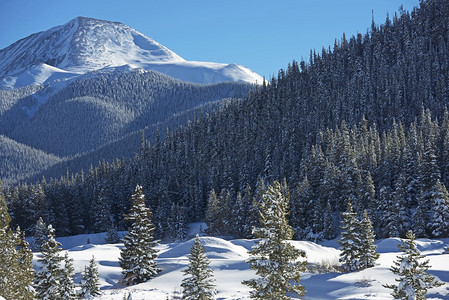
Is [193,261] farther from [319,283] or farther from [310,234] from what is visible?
[310,234]

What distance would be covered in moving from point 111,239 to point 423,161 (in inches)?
2661

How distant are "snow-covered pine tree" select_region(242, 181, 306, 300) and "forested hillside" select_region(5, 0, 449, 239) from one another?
34.5 meters

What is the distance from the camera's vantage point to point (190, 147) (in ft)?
481

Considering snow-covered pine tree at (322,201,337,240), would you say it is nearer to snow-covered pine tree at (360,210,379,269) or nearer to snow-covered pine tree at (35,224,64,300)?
snow-covered pine tree at (360,210,379,269)

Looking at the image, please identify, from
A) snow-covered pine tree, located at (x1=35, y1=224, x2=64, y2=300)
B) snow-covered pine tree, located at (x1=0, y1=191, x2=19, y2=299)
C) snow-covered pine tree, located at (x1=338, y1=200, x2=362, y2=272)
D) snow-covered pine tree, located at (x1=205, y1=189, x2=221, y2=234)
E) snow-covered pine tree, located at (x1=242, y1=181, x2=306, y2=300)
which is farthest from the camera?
snow-covered pine tree, located at (x1=205, y1=189, x2=221, y2=234)

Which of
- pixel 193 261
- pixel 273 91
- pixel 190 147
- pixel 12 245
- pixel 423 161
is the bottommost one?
pixel 193 261

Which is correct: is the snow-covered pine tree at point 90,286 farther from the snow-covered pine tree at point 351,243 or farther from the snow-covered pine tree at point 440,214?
the snow-covered pine tree at point 440,214

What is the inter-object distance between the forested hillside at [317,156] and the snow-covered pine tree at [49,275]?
3561 cm

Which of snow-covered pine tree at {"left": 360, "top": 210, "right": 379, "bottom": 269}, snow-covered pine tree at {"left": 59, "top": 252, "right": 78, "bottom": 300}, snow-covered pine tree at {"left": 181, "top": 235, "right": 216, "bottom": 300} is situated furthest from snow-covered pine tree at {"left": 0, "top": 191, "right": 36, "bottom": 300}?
snow-covered pine tree at {"left": 360, "top": 210, "right": 379, "bottom": 269}

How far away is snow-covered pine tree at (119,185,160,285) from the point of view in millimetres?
33906

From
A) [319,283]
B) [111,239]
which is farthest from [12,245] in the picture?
[111,239]

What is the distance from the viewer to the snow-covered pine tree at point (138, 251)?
33906mm

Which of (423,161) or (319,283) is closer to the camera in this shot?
(319,283)

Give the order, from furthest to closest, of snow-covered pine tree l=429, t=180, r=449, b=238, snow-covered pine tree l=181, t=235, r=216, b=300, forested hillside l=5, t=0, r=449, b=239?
forested hillside l=5, t=0, r=449, b=239
snow-covered pine tree l=429, t=180, r=449, b=238
snow-covered pine tree l=181, t=235, r=216, b=300
